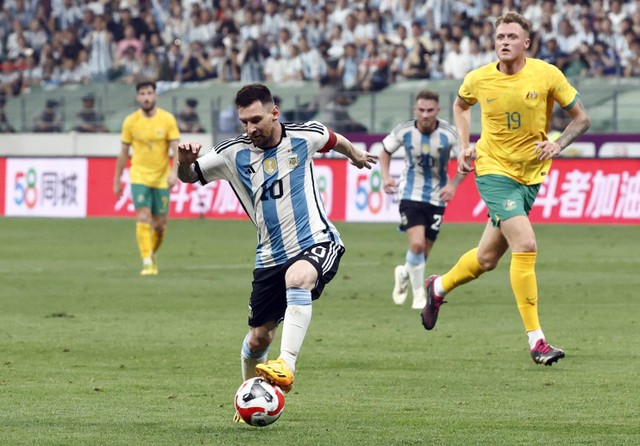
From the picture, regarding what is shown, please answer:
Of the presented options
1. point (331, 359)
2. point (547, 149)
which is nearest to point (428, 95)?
point (547, 149)

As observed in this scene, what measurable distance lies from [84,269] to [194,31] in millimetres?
16538

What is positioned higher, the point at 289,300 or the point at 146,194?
the point at 289,300

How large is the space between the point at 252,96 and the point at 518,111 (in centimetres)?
318

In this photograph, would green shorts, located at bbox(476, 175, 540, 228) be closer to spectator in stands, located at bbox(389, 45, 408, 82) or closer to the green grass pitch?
the green grass pitch

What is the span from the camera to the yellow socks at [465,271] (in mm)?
10188

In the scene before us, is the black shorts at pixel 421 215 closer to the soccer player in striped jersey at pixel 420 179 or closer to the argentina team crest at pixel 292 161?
the soccer player in striped jersey at pixel 420 179

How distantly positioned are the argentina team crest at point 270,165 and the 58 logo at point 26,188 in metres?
20.4

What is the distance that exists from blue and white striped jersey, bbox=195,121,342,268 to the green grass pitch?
0.93 m

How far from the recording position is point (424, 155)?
13789 millimetres

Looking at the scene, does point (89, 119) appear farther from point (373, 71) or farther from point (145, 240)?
point (145, 240)

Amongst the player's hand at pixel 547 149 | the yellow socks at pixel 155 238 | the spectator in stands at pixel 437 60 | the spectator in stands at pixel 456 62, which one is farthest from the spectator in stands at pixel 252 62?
the player's hand at pixel 547 149

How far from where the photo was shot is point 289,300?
702cm

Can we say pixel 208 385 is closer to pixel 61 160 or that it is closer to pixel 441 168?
pixel 441 168

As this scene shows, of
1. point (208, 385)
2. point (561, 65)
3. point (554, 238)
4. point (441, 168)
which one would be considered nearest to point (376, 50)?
point (561, 65)
